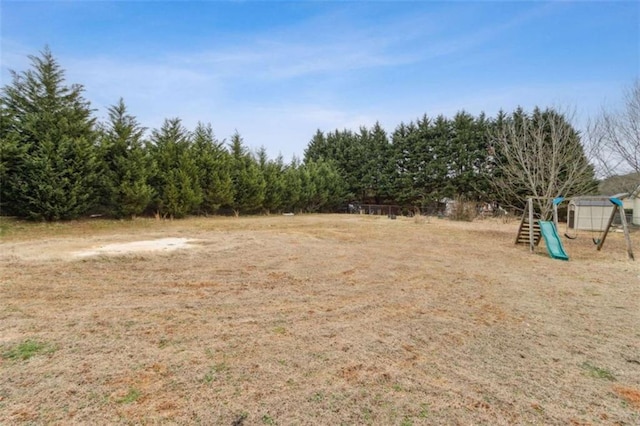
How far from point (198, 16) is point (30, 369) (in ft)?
28.1

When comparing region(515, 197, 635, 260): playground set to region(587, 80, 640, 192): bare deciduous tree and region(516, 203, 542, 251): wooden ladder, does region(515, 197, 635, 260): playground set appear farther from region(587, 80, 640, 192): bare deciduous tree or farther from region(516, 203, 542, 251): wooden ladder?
region(587, 80, 640, 192): bare deciduous tree

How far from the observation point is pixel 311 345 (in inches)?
96.0

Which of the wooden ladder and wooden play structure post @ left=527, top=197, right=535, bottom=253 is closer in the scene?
wooden play structure post @ left=527, top=197, right=535, bottom=253

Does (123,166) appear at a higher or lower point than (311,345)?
higher

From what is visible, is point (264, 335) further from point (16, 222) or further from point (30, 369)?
point (16, 222)

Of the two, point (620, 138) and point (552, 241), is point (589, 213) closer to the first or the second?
point (620, 138)

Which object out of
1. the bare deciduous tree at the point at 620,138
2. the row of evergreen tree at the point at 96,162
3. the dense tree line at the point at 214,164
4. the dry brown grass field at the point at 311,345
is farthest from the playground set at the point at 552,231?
the row of evergreen tree at the point at 96,162

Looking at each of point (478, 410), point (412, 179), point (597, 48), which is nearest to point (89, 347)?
point (478, 410)

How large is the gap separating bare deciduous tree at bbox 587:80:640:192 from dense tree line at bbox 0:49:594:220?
2.26 feet

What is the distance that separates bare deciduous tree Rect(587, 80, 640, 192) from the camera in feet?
40.3

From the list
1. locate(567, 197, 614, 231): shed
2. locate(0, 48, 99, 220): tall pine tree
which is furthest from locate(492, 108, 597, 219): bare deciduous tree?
locate(0, 48, 99, 220): tall pine tree

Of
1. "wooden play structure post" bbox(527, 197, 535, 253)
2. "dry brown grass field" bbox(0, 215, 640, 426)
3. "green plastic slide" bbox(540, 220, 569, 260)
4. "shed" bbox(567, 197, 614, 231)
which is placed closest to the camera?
"dry brown grass field" bbox(0, 215, 640, 426)

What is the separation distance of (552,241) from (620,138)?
32.8 feet

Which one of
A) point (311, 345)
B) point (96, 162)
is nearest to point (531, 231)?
point (311, 345)
